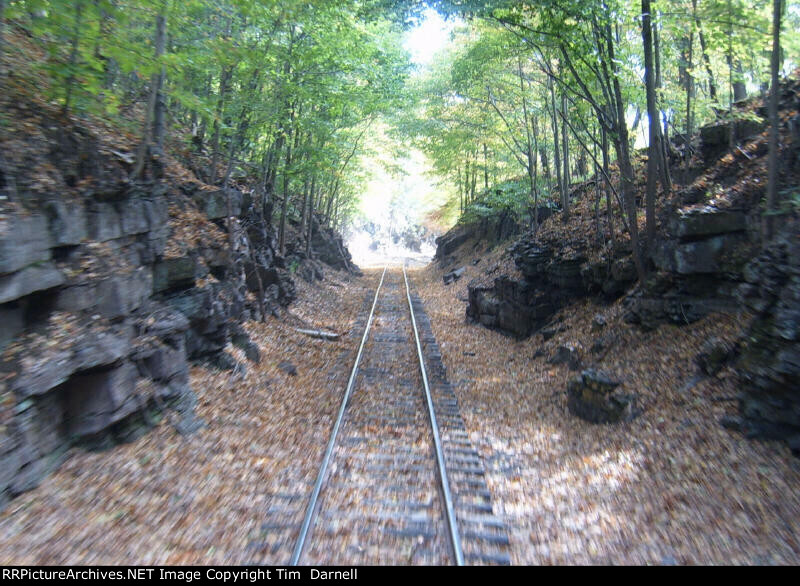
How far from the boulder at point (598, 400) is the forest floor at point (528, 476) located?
0.62 feet

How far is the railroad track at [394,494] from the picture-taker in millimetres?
4895

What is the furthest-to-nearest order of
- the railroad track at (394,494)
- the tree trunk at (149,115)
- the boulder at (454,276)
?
the boulder at (454,276)
the tree trunk at (149,115)
the railroad track at (394,494)

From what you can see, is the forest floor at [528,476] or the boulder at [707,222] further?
the boulder at [707,222]

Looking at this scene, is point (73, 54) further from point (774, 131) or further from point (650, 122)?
point (774, 131)

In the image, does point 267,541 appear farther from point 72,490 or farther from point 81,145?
point 81,145

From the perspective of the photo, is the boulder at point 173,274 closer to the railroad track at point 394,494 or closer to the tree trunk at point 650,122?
the railroad track at point 394,494

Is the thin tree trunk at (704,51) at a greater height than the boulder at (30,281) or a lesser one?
greater

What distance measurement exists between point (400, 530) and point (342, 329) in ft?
35.4

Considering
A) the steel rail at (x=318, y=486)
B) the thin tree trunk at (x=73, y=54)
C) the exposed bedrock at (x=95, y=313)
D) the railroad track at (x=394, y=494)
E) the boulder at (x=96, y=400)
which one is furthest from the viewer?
the thin tree trunk at (x=73, y=54)

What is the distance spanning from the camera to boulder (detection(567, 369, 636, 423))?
7.76 m

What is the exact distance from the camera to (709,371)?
7.51 meters

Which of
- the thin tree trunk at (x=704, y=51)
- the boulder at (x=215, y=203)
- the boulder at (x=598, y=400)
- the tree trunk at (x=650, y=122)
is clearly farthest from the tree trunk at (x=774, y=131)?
the boulder at (x=215, y=203)

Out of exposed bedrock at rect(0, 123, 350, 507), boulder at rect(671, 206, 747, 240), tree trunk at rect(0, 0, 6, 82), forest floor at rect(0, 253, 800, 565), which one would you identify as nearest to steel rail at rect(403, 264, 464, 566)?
forest floor at rect(0, 253, 800, 565)
